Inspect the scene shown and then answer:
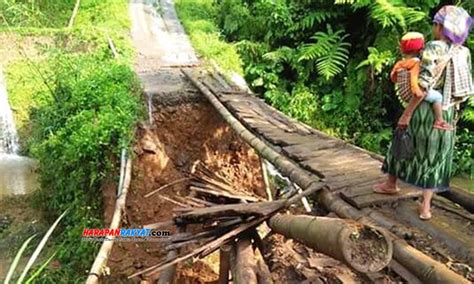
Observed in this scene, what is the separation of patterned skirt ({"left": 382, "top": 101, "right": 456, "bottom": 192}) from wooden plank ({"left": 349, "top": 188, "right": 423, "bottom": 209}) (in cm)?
16

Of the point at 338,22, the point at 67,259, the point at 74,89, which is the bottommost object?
the point at 67,259

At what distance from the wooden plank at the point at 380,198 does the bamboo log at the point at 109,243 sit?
1881mm

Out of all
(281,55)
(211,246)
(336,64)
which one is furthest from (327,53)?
(211,246)

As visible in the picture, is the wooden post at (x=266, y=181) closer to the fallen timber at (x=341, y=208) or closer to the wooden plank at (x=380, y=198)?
the fallen timber at (x=341, y=208)

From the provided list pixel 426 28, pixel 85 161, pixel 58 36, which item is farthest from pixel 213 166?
pixel 58 36

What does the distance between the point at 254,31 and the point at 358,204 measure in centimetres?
747

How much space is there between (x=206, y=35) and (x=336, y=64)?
326 cm

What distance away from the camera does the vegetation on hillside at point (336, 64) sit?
862 centimetres

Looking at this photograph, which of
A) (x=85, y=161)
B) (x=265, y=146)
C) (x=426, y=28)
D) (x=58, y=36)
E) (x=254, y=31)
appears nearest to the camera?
(x=265, y=146)

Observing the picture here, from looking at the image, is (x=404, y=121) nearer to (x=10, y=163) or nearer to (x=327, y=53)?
(x=327, y=53)

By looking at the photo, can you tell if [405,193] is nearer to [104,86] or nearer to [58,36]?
[104,86]

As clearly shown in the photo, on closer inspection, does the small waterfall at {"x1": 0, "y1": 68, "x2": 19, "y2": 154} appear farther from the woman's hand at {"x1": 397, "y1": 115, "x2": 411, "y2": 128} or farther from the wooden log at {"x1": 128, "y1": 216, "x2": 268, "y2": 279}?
the woman's hand at {"x1": 397, "y1": 115, "x2": 411, "y2": 128}

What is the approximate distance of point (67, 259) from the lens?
6488 mm

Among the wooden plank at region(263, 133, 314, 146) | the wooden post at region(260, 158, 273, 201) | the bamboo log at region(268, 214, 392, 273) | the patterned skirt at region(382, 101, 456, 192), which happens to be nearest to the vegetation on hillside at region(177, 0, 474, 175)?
the wooden post at region(260, 158, 273, 201)
